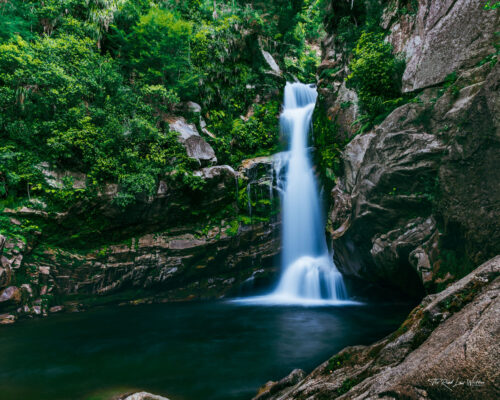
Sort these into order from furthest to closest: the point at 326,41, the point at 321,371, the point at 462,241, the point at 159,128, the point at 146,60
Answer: the point at 326,41, the point at 146,60, the point at 159,128, the point at 462,241, the point at 321,371

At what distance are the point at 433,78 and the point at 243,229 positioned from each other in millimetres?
9412

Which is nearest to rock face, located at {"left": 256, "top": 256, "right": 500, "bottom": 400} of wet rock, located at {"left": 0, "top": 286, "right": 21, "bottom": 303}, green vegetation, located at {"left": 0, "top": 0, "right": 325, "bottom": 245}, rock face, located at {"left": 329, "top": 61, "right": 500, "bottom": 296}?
rock face, located at {"left": 329, "top": 61, "right": 500, "bottom": 296}

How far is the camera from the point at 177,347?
723 cm

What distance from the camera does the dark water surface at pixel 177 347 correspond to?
5.21 m

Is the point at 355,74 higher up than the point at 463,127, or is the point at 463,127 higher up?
the point at 355,74

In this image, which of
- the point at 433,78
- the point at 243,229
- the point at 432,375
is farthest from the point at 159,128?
the point at 432,375

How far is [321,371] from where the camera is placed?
11.8 ft

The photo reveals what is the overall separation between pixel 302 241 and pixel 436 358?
469 inches

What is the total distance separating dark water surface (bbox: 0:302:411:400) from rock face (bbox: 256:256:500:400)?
2.34 meters

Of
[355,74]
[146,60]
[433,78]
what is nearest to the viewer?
[433,78]

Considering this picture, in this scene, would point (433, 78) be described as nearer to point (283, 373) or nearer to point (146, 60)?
point (283, 373)

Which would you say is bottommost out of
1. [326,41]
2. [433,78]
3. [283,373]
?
[283,373]

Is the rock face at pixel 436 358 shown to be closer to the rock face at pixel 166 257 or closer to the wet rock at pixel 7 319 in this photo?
the rock face at pixel 166 257
